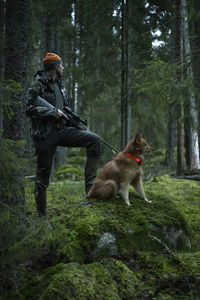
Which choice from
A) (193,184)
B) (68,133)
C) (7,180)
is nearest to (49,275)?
(7,180)

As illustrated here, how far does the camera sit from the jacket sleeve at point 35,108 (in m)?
3.97

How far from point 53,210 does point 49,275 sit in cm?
278

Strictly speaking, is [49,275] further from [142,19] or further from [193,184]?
[142,19]

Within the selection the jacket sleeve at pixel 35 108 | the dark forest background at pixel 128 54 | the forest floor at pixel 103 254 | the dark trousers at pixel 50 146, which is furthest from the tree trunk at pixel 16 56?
the forest floor at pixel 103 254

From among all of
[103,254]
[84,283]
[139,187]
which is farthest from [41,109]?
[84,283]

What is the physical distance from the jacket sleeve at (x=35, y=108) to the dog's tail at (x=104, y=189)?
137cm

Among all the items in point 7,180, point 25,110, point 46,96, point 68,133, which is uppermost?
point 46,96

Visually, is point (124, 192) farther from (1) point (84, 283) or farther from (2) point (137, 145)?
(1) point (84, 283)

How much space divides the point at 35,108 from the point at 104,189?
5.76 ft

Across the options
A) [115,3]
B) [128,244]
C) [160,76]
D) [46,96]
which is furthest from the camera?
[115,3]

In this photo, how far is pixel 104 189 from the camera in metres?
4.24

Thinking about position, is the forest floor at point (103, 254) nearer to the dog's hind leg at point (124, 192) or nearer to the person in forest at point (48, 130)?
the dog's hind leg at point (124, 192)

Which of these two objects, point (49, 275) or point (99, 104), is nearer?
point (49, 275)

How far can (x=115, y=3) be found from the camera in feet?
30.8
